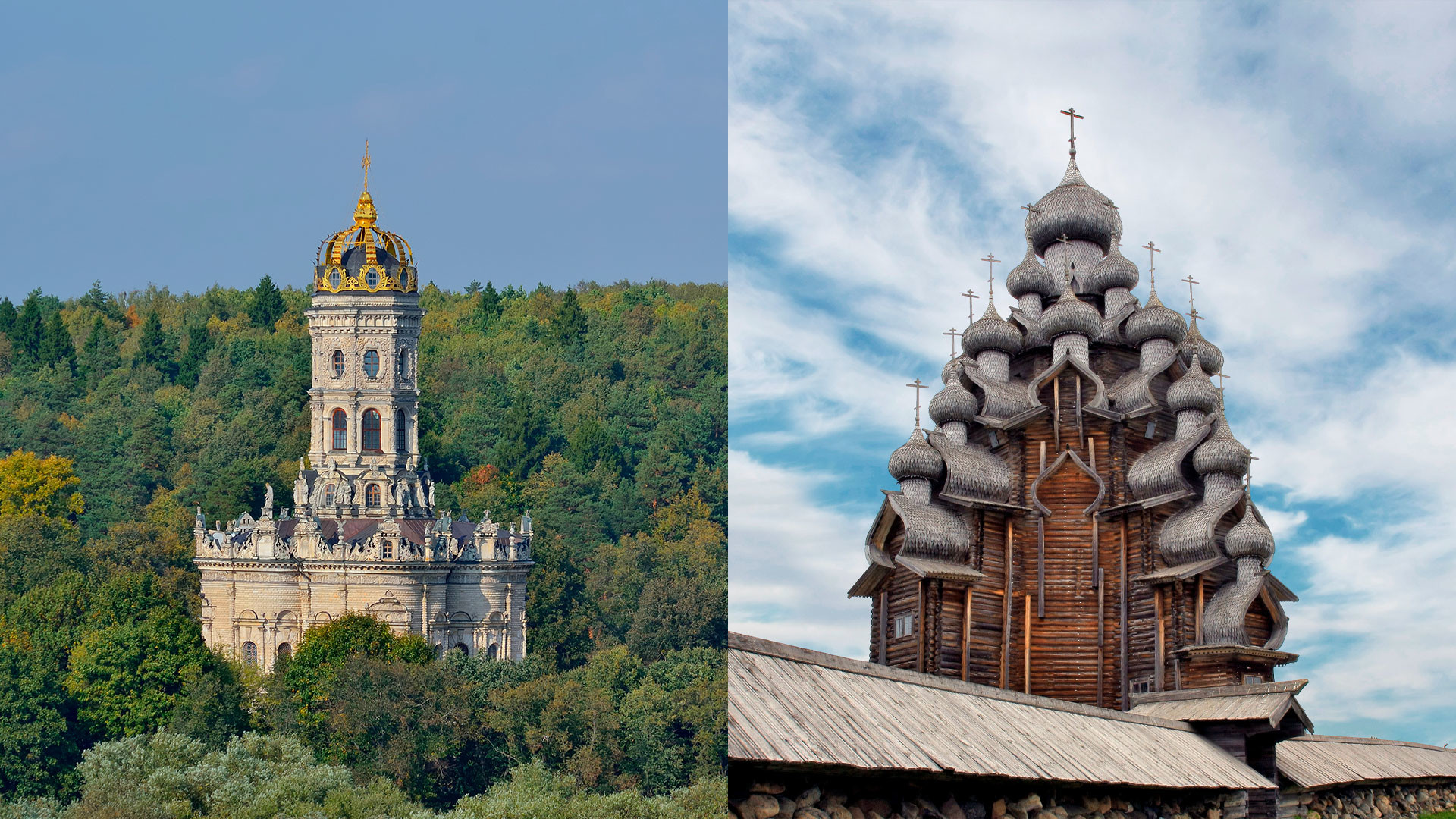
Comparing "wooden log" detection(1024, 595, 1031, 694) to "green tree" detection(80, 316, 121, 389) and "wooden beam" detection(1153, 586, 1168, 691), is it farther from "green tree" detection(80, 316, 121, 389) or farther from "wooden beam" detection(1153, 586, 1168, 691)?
"green tree" detection(80, 316, 121, 389)

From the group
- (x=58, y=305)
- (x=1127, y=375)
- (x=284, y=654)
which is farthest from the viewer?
(x=58, y=305)

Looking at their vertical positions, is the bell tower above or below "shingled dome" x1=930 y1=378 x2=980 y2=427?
above

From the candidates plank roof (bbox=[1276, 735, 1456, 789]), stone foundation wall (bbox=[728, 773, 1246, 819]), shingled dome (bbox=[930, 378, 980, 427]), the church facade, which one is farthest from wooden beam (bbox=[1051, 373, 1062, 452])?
the church facade

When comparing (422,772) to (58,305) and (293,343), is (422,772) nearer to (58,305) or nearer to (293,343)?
(293,343)

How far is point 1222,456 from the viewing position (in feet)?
72.8

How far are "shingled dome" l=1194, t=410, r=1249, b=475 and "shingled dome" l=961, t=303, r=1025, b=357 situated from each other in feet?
11.3

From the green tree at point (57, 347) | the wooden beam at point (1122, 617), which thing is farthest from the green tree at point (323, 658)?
the wooden beam at point (1122, 617)

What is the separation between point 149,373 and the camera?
67.0 metres

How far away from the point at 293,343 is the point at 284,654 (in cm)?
2221

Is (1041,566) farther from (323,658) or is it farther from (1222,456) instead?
(323,658)

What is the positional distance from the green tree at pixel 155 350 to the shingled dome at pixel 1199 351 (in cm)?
5251

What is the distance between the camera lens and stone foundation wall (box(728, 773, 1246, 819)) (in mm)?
8914

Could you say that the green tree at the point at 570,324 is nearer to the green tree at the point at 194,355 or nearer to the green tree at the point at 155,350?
the green tree at the point at 194,355

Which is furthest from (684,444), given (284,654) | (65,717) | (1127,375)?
(1127,375)
